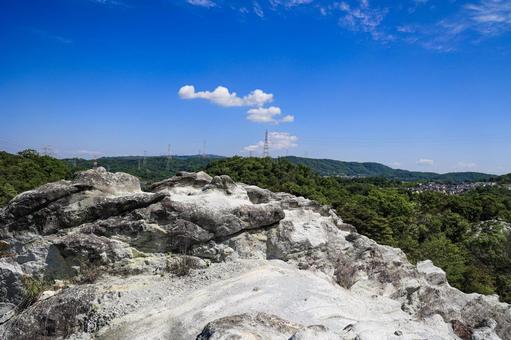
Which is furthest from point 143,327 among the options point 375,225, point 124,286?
point 375,225

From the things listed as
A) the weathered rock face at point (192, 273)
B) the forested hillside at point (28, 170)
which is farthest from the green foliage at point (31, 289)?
the forested hillside at point (28, 170)

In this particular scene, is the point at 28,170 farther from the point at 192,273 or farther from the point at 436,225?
the point at 192,273

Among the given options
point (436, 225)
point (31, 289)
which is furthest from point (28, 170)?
point (31, 289)

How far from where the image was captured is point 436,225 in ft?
Result: 200

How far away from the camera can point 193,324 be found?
28.3 ft

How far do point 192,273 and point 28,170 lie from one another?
78.2 meters

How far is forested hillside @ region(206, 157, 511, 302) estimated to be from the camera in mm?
40978

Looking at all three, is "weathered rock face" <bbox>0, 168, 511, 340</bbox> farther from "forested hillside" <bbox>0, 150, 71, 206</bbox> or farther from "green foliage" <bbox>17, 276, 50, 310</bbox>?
"forested hillside" <bbox>0, 150, 71, 206</bbox>

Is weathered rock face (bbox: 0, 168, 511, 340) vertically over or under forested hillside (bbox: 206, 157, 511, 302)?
over

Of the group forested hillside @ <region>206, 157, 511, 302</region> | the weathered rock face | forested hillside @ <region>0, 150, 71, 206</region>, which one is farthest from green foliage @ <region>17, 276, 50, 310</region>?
forested hillside @ <region>0, 150, 71, 206</region>

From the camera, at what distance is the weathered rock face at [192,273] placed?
9047 millimetres

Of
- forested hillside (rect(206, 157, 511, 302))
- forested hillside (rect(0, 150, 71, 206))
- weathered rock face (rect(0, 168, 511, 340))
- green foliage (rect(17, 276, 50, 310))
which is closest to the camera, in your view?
weathered rock face (rect(0, 168, 511, 340))

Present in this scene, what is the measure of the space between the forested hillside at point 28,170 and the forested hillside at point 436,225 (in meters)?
35.5

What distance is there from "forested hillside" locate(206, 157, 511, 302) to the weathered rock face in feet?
86.2
